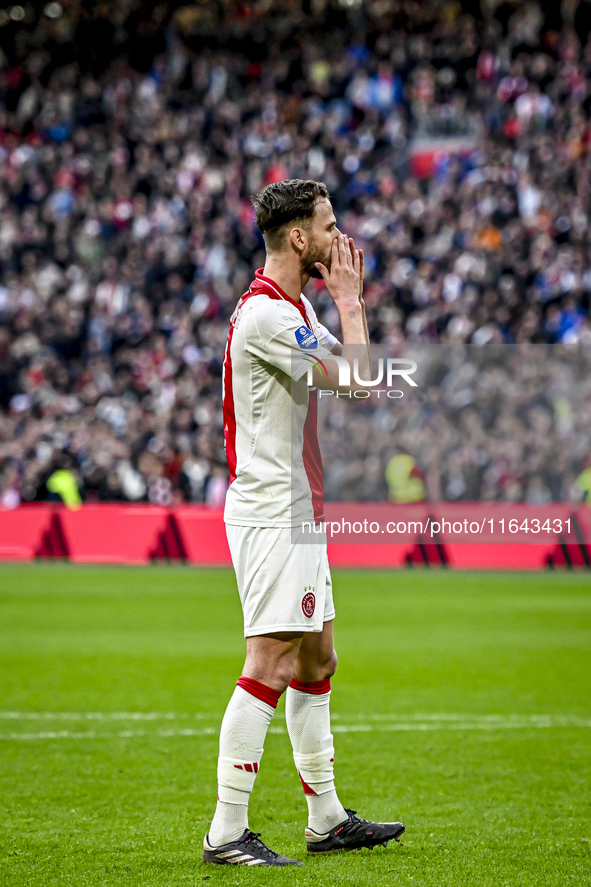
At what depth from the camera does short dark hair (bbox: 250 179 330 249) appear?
395cm

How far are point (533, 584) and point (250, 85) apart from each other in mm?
15948

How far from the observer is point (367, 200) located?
935 inches

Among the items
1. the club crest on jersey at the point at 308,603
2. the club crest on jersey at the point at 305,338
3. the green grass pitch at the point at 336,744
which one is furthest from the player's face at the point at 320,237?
the green grass pitch at the point at 336,744

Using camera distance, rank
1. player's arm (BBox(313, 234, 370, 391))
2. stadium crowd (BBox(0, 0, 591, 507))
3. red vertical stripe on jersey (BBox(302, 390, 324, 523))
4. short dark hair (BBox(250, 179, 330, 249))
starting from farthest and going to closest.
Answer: stadium crowd (BBox(0, 0, 591, 507)), red vertical stripe on jersey (BBox(302, 390, 324, 523)), short dark hair (BBox(250, 179, 330, 249)), player's arm (BBox(313, 234, 370, 391))

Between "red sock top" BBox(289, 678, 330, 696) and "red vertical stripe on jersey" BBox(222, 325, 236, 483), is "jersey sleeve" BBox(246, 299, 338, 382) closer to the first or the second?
"red vertical stripe on jersey" BBox(222, 325, 236, 483)

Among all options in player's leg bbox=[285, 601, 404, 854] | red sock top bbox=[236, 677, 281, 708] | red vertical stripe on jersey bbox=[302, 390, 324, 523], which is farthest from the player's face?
red sock top bbox=[236, 677, 281, 708]

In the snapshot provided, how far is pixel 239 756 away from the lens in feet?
12.6

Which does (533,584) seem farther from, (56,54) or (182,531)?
(56,54)

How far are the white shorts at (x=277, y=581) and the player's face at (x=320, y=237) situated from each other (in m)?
0.97

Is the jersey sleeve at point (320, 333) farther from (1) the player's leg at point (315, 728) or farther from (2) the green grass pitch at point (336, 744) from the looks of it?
(2) the green grass pitch at point (336, 744)

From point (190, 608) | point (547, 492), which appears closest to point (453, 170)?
point (547, 492)

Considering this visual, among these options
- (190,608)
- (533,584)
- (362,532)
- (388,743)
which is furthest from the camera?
(533,584)

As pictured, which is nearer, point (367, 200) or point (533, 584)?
point (533, 584)

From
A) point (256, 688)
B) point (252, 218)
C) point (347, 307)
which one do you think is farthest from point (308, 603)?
point (252, 218)
